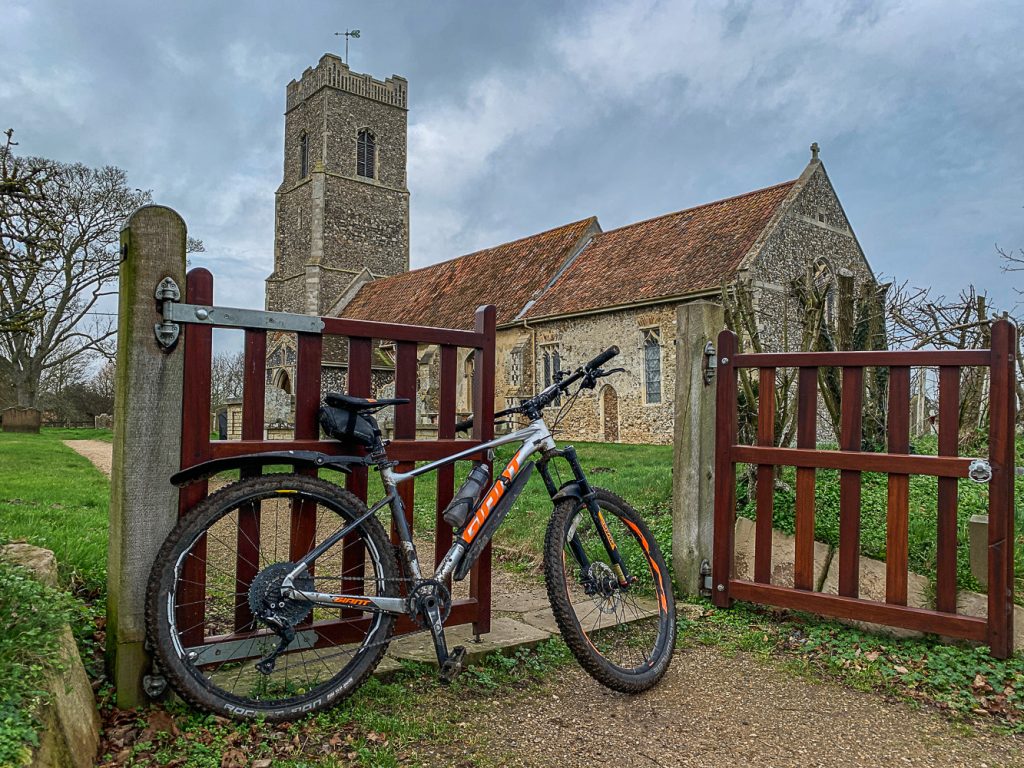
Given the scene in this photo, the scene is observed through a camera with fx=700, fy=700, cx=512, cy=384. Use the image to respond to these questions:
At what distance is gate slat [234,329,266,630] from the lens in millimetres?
2775

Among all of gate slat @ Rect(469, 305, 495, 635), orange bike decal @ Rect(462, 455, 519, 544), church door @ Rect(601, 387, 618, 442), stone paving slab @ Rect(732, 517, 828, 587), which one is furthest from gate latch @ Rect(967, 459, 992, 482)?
church door @ Rect(601, 387, 618, 442)

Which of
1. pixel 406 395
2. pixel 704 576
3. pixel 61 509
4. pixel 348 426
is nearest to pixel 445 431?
pixel 406 395

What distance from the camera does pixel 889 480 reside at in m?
3.60

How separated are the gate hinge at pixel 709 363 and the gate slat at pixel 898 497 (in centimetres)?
99

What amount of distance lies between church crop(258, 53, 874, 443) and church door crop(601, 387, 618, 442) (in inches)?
1.2

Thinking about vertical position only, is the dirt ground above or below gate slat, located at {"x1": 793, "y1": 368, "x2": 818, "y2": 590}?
below

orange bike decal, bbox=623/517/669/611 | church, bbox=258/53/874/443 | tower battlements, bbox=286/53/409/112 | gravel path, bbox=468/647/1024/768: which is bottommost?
gravel path, bbox=468/647/1024/768

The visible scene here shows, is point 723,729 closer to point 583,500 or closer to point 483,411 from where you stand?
point 583,500

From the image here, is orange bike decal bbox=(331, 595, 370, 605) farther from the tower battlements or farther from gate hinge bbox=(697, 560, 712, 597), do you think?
the tower battlements

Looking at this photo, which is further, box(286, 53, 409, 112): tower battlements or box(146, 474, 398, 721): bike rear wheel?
box(286, 53, 409, 112): tower battlements

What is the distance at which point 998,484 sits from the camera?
11.1 ft

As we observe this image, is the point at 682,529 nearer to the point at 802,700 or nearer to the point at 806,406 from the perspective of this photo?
the point at 806,406

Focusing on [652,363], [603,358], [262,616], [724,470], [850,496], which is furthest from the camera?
[652,363]

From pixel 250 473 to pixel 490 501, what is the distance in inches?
39.8
